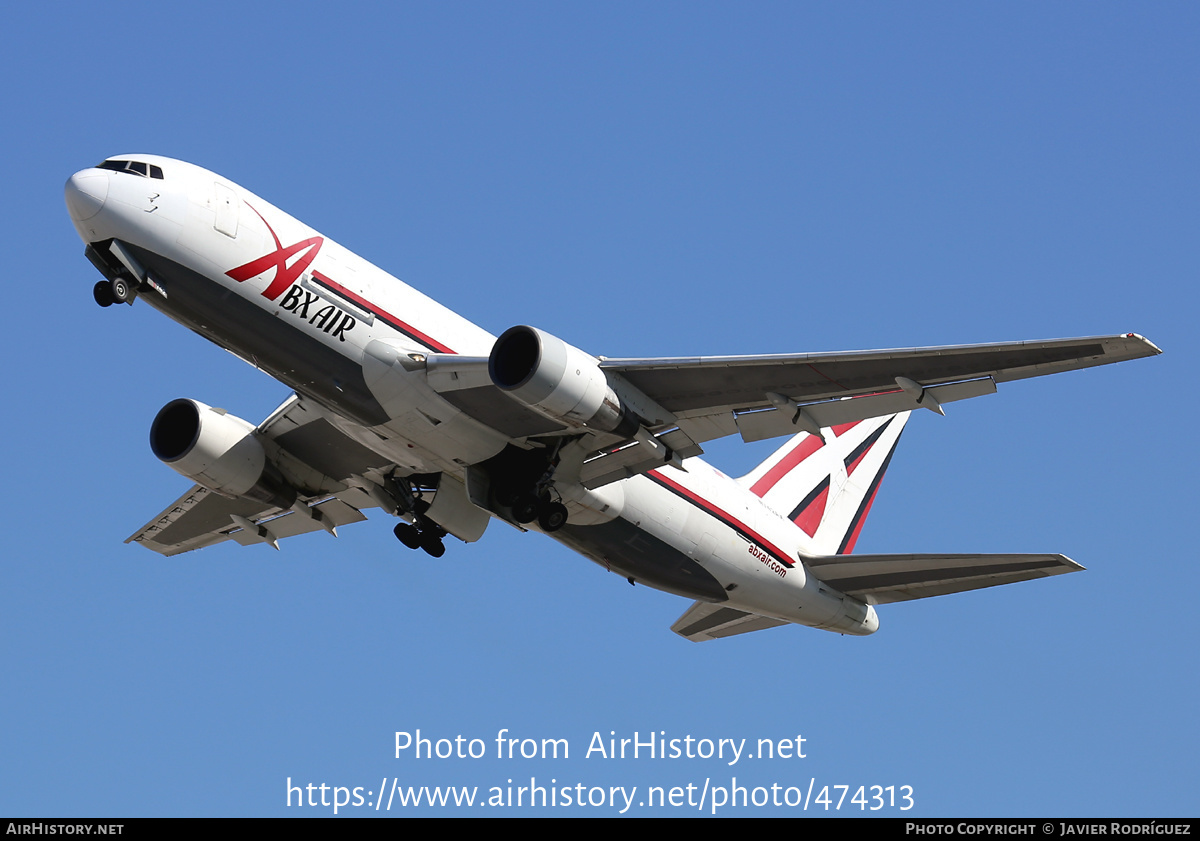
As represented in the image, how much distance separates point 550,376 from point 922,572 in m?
10.9

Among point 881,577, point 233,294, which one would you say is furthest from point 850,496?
point 233,294

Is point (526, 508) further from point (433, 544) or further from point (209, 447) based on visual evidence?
point (209, 447)

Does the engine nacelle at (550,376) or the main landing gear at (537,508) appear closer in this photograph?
the engine nacelle at (550,376)

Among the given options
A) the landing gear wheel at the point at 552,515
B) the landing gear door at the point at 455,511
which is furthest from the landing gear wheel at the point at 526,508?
the landing gear door at the point at 455,511

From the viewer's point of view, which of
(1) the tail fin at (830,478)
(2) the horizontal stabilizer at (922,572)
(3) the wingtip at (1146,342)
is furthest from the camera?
(1) the tail fin at (830,478)

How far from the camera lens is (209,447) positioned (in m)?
28.4

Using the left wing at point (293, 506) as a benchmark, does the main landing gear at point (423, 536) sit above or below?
below

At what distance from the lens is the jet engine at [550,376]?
23406mm

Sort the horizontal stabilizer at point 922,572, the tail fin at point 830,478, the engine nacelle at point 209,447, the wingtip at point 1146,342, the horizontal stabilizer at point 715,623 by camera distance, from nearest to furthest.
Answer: the wingtip at point 1146,342 < the horizontal stabilizer at point 922,572 < the engine nacelle at point 209,447 < the horizontal stabilizer at point 715,623 < the tail fin at point 830,478

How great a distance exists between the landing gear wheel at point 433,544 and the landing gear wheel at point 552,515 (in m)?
3.23

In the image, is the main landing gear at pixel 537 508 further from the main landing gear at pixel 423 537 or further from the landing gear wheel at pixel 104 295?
the landing gear wheel at pixel 104 295

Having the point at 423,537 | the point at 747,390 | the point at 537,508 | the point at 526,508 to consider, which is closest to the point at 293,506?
the point at 423,537

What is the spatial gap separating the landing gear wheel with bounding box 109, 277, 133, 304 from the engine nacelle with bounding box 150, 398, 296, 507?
5321 millimetres

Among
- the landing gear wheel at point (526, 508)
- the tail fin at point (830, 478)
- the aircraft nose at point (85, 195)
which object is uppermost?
the tail fin at point (830, 478)
